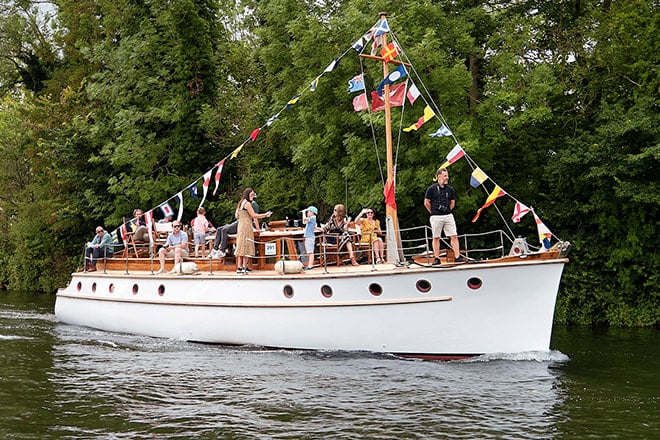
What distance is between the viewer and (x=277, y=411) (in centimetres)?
1166

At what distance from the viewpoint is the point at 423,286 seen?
50.6ft

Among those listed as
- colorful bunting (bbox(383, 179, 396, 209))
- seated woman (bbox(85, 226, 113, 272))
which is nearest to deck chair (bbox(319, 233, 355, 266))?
colorful bunting (bbox(383, 179, 396, 209))

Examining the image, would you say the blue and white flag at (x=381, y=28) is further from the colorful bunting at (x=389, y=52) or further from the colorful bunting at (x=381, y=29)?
the colorful bunting at (x=389, y=52)

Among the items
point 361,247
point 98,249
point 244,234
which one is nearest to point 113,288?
point 98,249

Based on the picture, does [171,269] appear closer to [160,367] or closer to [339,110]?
[160,367]

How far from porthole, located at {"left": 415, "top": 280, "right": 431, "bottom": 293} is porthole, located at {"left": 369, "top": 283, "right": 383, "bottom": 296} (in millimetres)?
751

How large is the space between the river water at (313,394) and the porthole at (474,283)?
58.2 inches

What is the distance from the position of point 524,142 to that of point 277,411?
1668 centimetres

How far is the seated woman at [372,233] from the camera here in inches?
666

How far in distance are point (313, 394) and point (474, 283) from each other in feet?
13.9

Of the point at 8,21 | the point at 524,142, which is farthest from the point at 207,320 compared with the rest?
the point at 8,21

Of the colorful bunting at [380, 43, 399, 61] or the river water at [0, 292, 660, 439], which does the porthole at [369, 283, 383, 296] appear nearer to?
the river water at [0, 292, 660, 439]

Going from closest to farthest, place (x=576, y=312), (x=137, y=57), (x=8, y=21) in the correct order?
(x=576, y=312) < (x=137, y=57) < (x=8, y=21)

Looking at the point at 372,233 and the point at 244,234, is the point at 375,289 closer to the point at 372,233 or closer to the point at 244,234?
Result: the point at 372,233
